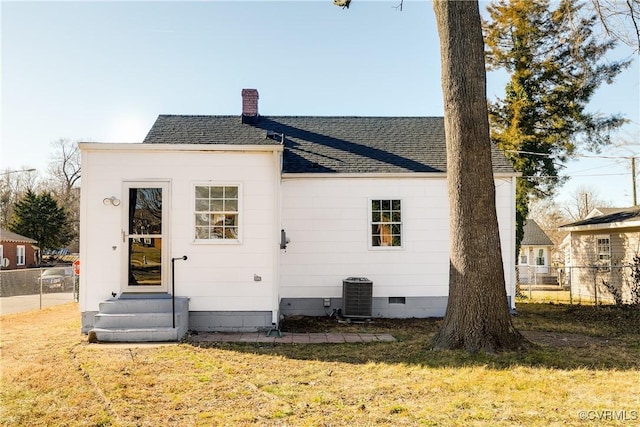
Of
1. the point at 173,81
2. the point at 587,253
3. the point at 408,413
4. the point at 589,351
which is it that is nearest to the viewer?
the point at 408,413

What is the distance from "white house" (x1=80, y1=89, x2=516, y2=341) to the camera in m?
8.02

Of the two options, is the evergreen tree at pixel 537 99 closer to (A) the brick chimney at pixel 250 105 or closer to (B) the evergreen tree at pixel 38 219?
(A) the brick chimney at pixel 250 105

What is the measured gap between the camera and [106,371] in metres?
5.48

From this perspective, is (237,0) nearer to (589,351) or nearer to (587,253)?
(589,351)

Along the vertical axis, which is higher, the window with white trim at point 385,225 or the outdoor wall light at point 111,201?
the outdoor wall light at point 111,201

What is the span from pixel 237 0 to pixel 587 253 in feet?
48.0

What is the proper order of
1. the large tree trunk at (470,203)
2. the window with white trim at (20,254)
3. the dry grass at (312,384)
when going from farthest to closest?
the window with white trim at (20,254) < the large tree trunk at (470,203) < the dry grass at (312,384)

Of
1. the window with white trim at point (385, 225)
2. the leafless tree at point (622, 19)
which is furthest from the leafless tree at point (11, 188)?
the leafless tree at point (622, 19)

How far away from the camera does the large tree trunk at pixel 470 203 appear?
634 cm

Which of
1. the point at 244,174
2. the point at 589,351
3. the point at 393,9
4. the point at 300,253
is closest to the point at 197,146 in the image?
the point at 244,174

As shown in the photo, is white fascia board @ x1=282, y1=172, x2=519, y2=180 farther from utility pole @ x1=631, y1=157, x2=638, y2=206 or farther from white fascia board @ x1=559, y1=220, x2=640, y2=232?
utility pole @ x1=631, y1=157, x2=638, y2=206
